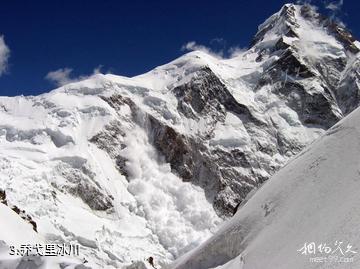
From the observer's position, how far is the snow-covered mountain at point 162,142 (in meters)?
109

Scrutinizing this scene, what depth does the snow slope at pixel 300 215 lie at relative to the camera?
67.6 feet

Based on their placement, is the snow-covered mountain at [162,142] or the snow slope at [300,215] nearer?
the snow slope at [300,215]

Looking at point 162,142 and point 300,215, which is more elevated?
point 162,142

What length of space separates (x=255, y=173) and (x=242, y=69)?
152 ft

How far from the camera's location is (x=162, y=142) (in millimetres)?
150000

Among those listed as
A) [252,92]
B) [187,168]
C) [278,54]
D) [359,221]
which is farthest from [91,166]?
[359,221]

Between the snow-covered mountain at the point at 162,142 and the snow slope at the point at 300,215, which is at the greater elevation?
the snow-covered mountain at the point at 162,142

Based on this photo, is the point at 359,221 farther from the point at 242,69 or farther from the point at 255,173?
the point at 242,69

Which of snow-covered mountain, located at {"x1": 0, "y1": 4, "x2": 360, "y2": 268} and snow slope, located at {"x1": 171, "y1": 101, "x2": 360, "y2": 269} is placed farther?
snow-covered mountain, located at {"x1": 0, "y1": 4, "x2": 360, "y2": 268}

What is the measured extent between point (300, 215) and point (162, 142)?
126659 millimetres

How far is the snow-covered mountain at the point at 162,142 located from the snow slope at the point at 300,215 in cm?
6698

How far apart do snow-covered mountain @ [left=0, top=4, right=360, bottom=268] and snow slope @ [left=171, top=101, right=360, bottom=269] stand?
6698cm

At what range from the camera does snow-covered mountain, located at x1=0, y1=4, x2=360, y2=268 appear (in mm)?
109000

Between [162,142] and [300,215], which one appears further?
[162,142]
